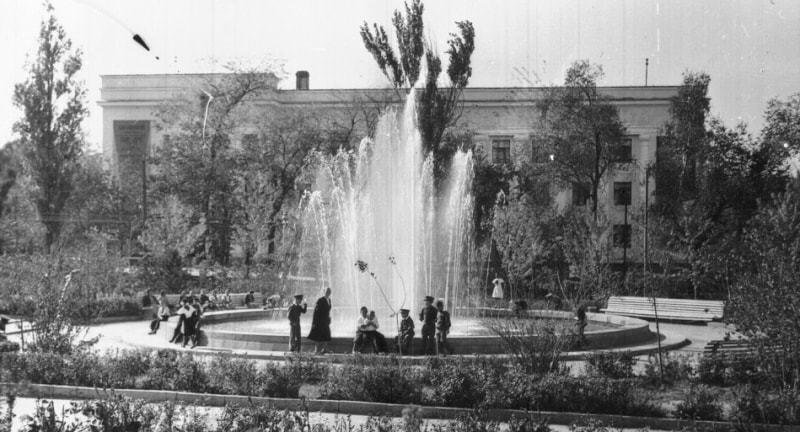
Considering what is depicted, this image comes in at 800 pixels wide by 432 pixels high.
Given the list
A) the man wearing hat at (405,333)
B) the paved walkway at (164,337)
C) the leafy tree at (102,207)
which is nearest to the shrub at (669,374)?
the paved walkway at (164,337)

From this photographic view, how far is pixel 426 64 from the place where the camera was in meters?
39.3

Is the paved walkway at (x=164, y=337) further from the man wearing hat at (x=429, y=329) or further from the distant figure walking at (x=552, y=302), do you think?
the distant figure walking at (x=552, y=302)

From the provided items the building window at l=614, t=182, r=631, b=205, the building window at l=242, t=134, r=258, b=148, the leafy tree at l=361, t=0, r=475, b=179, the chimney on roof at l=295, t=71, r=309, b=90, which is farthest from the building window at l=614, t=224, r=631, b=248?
the chimney on roof at l=295, t=71, r=309, b=90

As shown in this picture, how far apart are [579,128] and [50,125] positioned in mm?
25915

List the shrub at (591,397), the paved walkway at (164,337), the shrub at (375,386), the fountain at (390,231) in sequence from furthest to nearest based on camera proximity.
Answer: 1. the fountain at (390,231)
2. the paved walkway at (164,337)
3. the shrub at (375,386)
4. the shrub at (591,397)

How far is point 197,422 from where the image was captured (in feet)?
28.3

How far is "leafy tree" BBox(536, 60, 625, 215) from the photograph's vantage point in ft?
141

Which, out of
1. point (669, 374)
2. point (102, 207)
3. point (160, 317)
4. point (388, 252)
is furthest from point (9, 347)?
point (102, 207)

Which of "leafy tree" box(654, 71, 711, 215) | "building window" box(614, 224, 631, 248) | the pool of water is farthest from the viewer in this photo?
"building window" box(614, 224, 631, 248)

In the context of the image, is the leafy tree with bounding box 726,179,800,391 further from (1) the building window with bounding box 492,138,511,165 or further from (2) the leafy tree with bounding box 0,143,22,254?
(1) the building window with bounding box 492,138,511,165

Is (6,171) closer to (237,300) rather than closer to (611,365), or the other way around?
(611,365)

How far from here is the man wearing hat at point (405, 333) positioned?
55.3 feet

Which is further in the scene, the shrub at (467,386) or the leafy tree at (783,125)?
the leafy tree at (783,125)

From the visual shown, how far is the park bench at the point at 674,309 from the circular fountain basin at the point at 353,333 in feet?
12.7
